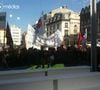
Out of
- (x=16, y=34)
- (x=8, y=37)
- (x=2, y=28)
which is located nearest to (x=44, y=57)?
(x=16, y=34)

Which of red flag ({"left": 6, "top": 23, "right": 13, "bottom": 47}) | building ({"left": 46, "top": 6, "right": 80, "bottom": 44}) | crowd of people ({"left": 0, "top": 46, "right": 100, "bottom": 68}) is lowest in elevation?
crowd of people ({"left": 0, "top": 46, "right": 100, "bottom": 68})

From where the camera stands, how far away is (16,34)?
6043 millimetres

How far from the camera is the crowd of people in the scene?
5832mm

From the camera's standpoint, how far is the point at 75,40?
20.9 ft

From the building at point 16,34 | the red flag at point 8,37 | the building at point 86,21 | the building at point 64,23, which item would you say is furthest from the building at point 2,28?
the building at point 86,21

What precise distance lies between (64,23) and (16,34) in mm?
1041

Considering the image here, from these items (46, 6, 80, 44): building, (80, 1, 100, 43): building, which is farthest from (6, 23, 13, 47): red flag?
(80, 1, 100, 43): building

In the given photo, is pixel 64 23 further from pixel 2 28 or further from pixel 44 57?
pixel 2 28

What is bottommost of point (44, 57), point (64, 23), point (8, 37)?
point (44, 57)

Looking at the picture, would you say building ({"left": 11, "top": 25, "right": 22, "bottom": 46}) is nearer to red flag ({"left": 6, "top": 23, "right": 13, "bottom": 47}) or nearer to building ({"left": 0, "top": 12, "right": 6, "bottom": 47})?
red flag ({"left": 6, "top": 23, "right": 13, "bottom": 47})

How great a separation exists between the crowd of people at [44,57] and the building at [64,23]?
11.1 inches

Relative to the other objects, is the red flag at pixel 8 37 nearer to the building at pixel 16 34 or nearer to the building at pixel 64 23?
the building at pixel 16 34

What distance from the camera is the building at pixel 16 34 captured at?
5.92 m

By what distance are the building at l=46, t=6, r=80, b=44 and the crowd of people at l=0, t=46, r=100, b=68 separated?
0.28m
